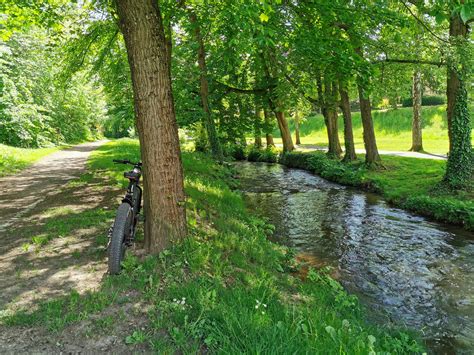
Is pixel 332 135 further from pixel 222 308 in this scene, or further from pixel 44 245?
pixel 222 308

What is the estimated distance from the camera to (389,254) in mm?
8109

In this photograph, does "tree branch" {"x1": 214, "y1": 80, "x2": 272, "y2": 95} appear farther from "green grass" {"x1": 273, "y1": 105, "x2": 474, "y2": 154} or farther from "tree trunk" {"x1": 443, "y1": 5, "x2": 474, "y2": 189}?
"green grass" {"x1": 273, "y1": 105, "x2": 474, "y2": 154}

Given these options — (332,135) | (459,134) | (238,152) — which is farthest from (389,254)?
(238,152)

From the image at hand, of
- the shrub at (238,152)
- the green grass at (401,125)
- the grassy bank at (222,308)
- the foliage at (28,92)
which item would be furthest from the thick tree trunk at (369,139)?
the green grass at (401,125)

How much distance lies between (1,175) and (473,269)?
14.1 m

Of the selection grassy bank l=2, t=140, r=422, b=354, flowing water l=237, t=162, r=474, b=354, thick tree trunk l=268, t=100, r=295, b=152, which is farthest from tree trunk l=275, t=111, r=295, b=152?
grassy bank l=2, t=140, r=422, b=354

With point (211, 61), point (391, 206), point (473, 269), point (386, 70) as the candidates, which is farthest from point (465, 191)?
point (211, 61)

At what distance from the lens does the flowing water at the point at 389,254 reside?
216 inches

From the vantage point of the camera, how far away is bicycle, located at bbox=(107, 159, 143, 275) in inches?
190

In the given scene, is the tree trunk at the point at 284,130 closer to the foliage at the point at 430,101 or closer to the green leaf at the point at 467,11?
the green leaf at the point at 467,11

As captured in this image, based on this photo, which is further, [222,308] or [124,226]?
[124,226]

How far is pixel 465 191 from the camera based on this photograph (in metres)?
11.4

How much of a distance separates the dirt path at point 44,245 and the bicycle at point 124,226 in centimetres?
33

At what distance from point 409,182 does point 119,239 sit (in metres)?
12.1
